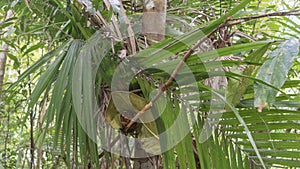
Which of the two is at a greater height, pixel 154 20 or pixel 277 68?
pixel 154 20

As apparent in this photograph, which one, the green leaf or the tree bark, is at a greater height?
the tree bark

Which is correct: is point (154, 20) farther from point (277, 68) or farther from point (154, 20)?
point (277, 68)

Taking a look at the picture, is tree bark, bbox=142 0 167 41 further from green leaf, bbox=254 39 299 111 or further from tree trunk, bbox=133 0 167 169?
green leaf, bbox=254 39 299 111

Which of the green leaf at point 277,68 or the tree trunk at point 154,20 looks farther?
the tree trunk at point 154,20

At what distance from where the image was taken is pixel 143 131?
0.71 metres

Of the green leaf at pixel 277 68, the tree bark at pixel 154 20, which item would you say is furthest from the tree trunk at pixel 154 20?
the green leaf at pixel 277 68

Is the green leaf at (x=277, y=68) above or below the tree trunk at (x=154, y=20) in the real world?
below

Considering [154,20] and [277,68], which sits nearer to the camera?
[277,68]

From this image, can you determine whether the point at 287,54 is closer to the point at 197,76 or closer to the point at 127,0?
the point at 197,76

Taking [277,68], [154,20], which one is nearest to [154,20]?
[154,20]

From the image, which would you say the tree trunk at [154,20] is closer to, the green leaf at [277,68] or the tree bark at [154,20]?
the tree bark at [154,20]

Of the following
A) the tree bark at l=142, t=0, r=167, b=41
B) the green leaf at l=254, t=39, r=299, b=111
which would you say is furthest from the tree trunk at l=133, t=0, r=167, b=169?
the green leaf at l=254, t=39, r=299, b=111

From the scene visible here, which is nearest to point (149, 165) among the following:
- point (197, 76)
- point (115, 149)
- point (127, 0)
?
point (115, 149)

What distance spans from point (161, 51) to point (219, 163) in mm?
264
